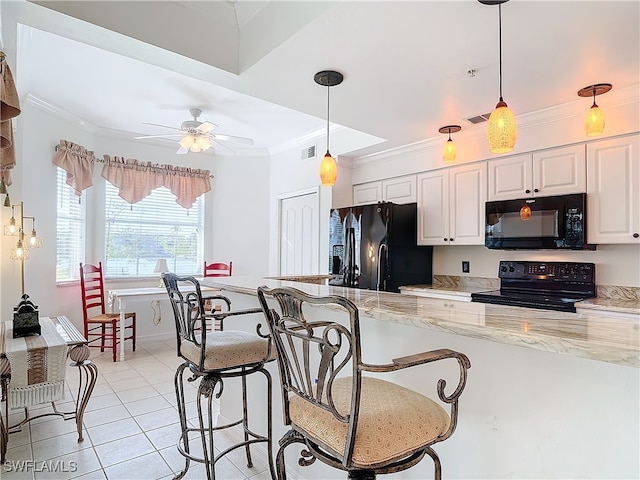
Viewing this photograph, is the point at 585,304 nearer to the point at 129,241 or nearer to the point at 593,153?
the point at 593,153

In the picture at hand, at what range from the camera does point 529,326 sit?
996 millimetres

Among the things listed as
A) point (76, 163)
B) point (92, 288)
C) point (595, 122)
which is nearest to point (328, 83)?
point (595, 122)

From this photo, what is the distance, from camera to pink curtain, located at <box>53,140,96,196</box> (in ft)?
14.0

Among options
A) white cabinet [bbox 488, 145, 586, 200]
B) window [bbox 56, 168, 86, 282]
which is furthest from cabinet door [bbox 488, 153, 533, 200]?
window [bbox 56, 168, 86, 282]

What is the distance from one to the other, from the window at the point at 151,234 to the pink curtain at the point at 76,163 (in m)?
0.36

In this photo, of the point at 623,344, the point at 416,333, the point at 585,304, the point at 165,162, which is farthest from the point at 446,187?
the point at 165,162

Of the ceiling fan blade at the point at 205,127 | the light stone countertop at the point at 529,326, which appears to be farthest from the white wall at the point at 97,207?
the light stone countertop at the point at 529,326

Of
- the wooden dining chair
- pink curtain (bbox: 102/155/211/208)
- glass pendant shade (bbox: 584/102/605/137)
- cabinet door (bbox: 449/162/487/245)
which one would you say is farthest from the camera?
pink curtain (bbox: 102/155/211/208)

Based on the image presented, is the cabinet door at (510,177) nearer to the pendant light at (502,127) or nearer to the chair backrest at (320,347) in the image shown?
the pendant light at (502,127)

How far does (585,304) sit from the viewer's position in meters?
2.58

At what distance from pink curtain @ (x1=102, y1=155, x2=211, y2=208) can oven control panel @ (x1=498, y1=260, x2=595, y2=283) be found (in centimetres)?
413

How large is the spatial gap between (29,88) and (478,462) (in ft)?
15.5

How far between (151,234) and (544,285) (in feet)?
15.6

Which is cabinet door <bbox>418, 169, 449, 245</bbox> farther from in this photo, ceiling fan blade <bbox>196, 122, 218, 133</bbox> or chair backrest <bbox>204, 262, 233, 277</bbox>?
chair backrest <bbox>204, 262, 233, 277</bbox>
